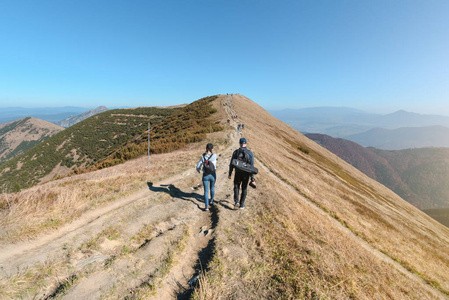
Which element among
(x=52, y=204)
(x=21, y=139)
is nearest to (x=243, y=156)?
(x=52, y=204)

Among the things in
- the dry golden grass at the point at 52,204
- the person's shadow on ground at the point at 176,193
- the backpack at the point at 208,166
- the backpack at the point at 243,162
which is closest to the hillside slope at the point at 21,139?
the dry golden grass at the point at 52,204

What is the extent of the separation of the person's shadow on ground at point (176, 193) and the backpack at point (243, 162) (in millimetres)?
3286

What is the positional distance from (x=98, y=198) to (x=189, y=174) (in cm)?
583

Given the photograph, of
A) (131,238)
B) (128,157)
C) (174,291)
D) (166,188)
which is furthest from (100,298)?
(128,157)

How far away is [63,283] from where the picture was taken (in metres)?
4.21

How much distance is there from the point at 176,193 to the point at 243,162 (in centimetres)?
473

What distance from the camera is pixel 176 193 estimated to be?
10.2m

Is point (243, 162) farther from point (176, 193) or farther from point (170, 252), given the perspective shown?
point (176, 193)

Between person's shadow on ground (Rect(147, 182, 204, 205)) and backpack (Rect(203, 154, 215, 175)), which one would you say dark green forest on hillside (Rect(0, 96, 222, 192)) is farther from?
backpack (Rect(203, 154, 215, 175))

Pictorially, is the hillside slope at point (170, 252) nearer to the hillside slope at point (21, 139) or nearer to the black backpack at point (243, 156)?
the black backpack at point (243, 156)

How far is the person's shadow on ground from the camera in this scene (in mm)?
9723

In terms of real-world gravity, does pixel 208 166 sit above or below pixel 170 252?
above

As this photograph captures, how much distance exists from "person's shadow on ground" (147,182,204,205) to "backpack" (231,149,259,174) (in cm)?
329

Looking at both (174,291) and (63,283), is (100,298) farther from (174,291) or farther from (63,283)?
(174,291)
